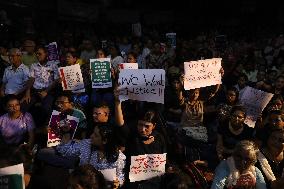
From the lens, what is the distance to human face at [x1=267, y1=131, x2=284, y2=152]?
5.02m

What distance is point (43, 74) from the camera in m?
7.71

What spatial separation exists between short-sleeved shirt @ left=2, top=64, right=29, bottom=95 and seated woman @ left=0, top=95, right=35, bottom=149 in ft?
3.45

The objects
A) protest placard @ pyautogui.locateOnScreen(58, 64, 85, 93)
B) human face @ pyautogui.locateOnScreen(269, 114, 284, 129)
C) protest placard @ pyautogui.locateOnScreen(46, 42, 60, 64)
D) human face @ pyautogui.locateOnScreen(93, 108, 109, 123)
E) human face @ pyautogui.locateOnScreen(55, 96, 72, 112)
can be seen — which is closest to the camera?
human face @ pyautogui.locateOnScreen(93, 108, 109, 123)

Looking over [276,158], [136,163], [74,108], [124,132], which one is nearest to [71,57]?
[74,108]

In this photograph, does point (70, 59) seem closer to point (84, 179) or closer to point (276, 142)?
point (276, 142)

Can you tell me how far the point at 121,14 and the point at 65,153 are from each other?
50.6 ft

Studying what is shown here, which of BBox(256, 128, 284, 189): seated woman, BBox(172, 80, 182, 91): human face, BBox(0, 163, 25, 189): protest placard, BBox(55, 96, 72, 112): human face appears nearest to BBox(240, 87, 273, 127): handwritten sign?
BBox(172, 80, 182, 91): human face

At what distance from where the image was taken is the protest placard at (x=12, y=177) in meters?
3.76

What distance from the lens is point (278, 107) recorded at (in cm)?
698

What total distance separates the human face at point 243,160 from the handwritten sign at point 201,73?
8.28 ft

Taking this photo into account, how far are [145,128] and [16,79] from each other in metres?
3.15

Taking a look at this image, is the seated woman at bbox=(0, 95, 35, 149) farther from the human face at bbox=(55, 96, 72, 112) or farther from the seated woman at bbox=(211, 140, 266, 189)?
the seated woman at bbox=(211, 140, 266, 189)

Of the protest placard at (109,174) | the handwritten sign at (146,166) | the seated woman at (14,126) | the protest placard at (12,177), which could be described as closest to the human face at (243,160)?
the handwritten sign at (146,166)

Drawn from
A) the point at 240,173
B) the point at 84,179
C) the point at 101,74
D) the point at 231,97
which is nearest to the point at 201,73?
the point at 231,97
